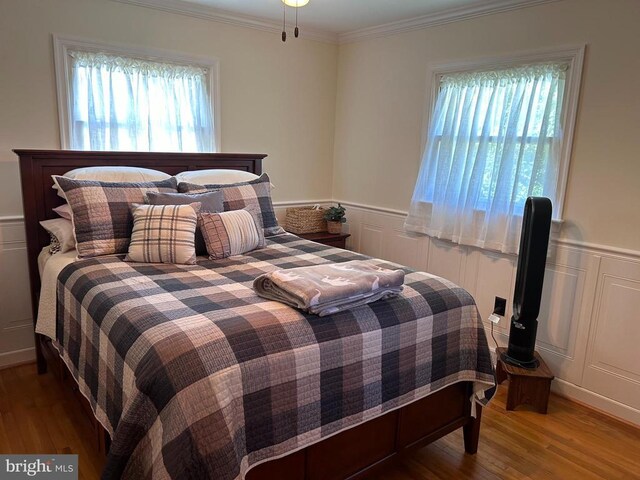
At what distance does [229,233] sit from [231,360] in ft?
3.94

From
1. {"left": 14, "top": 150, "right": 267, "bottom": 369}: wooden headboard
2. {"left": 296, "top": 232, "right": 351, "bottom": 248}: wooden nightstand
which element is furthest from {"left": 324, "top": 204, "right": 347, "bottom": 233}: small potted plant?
{"left": 14, "top": 150, "right": 267, "bottom": 369}: wooden headboard

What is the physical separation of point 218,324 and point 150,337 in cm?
22

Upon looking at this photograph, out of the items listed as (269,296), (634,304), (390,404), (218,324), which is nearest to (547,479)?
(390,404)

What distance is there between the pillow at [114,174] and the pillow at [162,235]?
0.41 meters

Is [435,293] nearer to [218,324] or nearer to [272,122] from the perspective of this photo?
[218,324]

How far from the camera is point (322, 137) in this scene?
14.3 feet

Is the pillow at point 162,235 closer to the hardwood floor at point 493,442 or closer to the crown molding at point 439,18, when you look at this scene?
the hardwood floor at point 493,442

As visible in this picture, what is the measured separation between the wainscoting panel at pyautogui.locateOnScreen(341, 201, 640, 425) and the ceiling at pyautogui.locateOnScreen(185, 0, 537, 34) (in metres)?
1.65

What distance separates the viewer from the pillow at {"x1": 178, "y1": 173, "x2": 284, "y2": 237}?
9.39 feet

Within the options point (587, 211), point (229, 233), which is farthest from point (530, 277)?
point (229, 233)

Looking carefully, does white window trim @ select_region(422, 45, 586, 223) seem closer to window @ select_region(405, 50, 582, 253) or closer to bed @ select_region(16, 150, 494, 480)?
window @ select_region(405, 50, 582, 253)

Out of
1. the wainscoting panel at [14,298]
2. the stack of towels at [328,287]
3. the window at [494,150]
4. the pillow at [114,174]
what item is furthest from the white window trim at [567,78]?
A: the wainscoting panel at [14,298]

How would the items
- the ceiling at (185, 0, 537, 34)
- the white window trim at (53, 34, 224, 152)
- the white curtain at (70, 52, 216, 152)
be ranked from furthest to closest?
1. the ceiling at (185, 0, 537, 34)
2. the white curtain at (70, 52, 216, 152)
3. the white window trim at (53, 34, 224, 152)

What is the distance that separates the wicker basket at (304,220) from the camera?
13.3 feet
